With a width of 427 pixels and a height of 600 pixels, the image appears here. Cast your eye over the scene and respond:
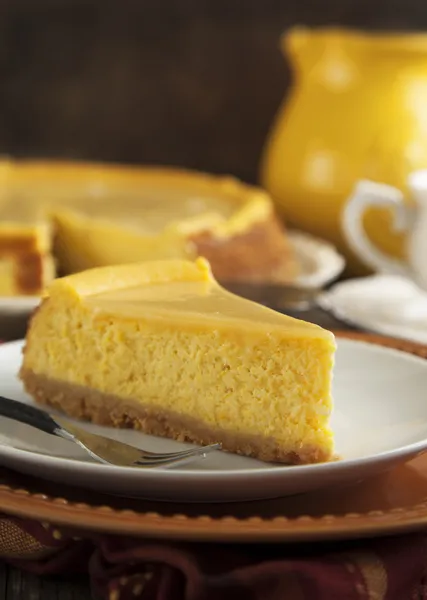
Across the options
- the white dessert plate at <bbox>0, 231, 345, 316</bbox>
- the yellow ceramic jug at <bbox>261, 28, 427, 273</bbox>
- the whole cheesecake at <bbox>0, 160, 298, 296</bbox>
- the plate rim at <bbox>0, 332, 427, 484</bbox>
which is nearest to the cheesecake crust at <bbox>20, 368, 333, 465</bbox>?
the plate rim at <bbox>0, 332, 427, 484</bbox>

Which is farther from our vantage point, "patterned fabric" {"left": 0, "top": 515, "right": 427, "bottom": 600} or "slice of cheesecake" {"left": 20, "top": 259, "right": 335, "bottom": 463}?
"slice of cheesecake" {"left": 20, "top": 259, "right": 335, "bottom": 463}

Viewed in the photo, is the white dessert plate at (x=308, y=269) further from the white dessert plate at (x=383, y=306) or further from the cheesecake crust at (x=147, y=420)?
the cheesecake crust at (x=147, y=420)

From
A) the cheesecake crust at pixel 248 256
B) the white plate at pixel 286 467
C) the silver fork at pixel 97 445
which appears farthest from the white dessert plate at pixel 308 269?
the silver fork at pixel 97 445

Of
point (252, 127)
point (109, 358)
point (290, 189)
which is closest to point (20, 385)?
point (109, 358)

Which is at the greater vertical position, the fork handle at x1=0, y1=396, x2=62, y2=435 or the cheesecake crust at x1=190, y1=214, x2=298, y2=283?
the fork handle at x1=0, y1=396, x2=62, y2=435

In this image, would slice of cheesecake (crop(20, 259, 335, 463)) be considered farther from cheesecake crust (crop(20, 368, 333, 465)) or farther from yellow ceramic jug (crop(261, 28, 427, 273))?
yellow ceramic jug (crop(261, 28, 427, 273))

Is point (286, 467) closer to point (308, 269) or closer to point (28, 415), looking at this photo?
point (28, 415)

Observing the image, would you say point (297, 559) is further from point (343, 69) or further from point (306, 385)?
point (343, 69)
